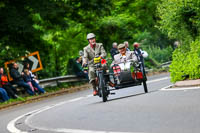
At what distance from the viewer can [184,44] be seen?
1659 cm

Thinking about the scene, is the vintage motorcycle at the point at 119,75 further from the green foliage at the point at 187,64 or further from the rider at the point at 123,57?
the green foliage at the point at 187,64

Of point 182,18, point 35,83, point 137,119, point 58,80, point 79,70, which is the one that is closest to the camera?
point 137,119

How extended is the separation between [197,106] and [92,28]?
2043cm

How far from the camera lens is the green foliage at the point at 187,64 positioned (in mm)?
13633

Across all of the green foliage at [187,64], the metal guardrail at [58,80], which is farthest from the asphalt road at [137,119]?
the metal guardrail at [58,80]

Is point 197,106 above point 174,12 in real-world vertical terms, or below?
below

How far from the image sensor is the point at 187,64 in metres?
14.2

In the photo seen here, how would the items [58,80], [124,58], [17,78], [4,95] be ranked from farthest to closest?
[58,80] → [17,78] → [4,95] → [124,58]

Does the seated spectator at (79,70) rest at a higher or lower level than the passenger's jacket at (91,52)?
lower

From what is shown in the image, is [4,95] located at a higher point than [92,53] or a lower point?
lower

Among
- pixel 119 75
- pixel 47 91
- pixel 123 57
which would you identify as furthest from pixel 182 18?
pixel 47 91

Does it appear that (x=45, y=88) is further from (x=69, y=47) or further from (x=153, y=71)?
(x=153, y=71)

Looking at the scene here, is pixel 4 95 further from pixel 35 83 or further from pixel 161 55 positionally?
pixel 161 55

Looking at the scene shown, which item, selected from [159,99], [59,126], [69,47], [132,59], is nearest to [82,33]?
[69,47]
